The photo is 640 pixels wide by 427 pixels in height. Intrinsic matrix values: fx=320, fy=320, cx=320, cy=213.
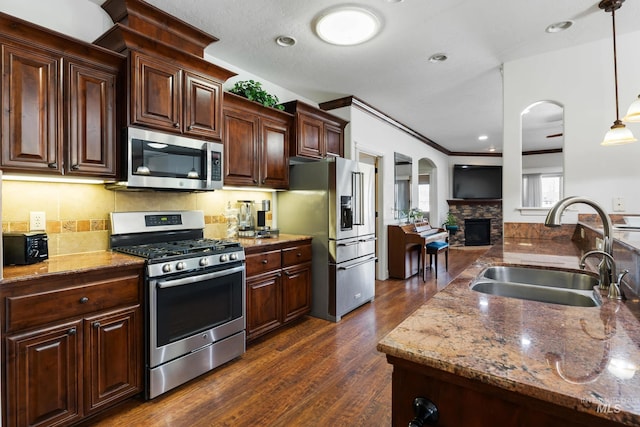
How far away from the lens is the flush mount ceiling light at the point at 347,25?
2.43 m

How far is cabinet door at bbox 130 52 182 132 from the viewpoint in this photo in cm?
218

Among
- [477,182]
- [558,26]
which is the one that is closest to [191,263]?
[558,26]

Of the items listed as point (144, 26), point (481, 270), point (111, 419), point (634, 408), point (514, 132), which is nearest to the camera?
point (634, 408)

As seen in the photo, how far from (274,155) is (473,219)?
762 cm

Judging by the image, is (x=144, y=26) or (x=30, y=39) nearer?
(x=30, y=39)

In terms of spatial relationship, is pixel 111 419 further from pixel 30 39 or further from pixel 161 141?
pixel 30 39

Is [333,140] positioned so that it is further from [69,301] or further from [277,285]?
[69,301]

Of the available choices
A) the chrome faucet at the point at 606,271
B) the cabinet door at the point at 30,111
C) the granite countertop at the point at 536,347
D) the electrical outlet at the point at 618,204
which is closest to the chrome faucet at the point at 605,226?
the chrome faucet at the point at 606,271

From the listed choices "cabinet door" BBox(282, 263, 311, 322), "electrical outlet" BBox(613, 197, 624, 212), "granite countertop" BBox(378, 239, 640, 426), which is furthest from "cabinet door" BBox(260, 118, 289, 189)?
"electrical outlet" BBox(613, 197, 624, 212)

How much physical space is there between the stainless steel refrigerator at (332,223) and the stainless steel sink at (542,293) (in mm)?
1986

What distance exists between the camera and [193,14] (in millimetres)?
2475

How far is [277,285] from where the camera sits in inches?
122

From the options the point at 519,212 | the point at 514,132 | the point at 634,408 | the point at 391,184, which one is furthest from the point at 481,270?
the point at 391,184

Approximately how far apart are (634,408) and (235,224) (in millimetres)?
3126
